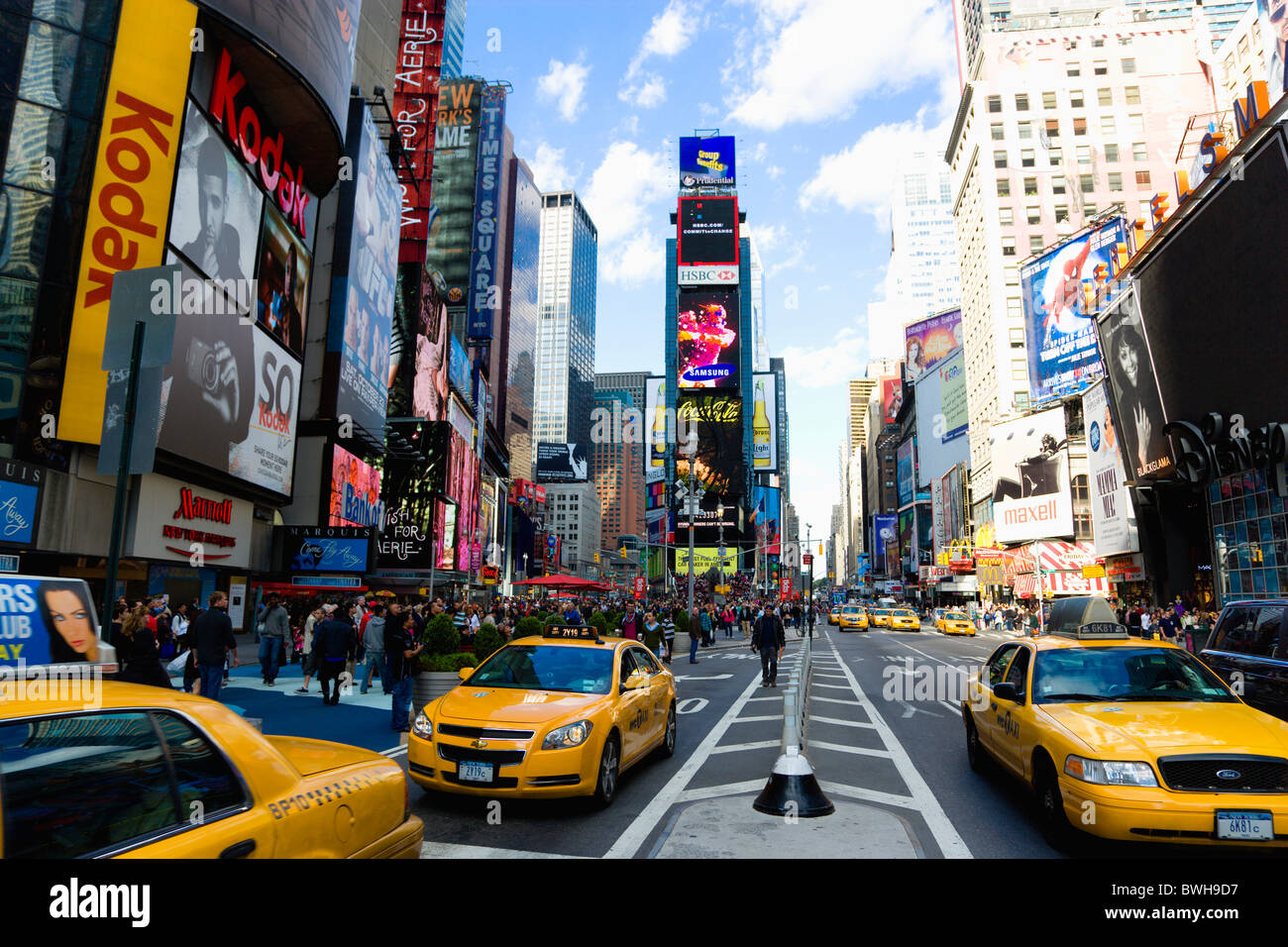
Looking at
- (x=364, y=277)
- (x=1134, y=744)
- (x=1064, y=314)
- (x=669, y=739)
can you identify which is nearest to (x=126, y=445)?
(x=669, y=739)

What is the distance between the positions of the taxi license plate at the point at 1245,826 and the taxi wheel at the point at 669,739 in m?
5.50

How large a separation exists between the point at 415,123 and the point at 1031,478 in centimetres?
5046

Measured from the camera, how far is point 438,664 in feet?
35.5

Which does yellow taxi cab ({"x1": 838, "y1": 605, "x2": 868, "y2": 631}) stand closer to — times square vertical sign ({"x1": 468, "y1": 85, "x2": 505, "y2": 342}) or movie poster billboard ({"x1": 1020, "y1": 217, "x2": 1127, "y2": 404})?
movie poster billboard ({"x1": 1020, "y1": 217, "x2": 1127, "y2": 404})

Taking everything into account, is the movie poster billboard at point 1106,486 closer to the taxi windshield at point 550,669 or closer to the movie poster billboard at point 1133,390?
the movie poster billboard at point 1133,390

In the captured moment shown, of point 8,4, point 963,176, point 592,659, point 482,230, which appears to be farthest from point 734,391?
point 592,659

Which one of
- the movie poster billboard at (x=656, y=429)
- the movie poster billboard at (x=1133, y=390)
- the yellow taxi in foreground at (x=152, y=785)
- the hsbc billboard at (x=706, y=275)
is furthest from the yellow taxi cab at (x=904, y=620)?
the movie poster billboard at (x=656, y=429)

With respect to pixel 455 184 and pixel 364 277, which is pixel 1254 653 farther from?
pixel 455 184

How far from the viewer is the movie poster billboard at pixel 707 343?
110 meters

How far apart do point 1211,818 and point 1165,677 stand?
6.78 feet

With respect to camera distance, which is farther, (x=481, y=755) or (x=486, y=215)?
(x=486, y=215)

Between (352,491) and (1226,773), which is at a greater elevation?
(352,491)
